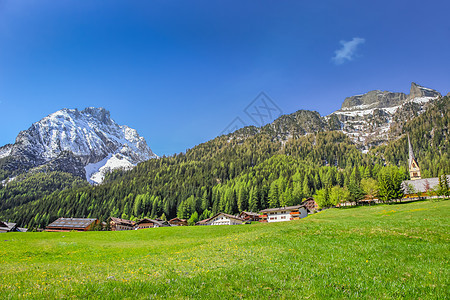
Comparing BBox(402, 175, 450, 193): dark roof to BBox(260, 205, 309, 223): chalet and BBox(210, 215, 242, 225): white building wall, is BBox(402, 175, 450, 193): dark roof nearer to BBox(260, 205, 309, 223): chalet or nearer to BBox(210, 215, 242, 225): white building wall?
BBox(260, 205, 309, 223): chalet

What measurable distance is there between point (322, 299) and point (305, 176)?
16139 centimetres

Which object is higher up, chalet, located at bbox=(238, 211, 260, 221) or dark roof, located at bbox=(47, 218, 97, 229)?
dark roof, located at bbox=(47, 218, 97, 229)

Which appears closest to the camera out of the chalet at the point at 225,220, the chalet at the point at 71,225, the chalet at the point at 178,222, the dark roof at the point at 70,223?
the chalet at the point at 225,220

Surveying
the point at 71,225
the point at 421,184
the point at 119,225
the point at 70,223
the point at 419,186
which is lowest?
the point at 119,225

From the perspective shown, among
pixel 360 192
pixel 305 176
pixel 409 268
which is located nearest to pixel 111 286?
pixel 409 268

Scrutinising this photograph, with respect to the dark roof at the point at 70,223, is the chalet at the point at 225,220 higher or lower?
lower

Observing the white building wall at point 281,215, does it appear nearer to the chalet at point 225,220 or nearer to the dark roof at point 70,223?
the chalet at point 225,220

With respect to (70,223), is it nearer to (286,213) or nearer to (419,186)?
(286,213)

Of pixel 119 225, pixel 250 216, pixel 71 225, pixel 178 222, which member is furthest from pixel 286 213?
pixel 71 225

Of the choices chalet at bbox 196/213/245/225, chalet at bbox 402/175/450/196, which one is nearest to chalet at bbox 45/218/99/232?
chalet at bbox 196/213/245/225

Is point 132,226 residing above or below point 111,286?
below

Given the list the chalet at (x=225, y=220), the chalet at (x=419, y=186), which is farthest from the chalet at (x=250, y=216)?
the chalet at (x=419, y=186)

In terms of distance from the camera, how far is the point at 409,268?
12.5 m

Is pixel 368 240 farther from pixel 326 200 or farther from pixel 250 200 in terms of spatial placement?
pixel 250 200
